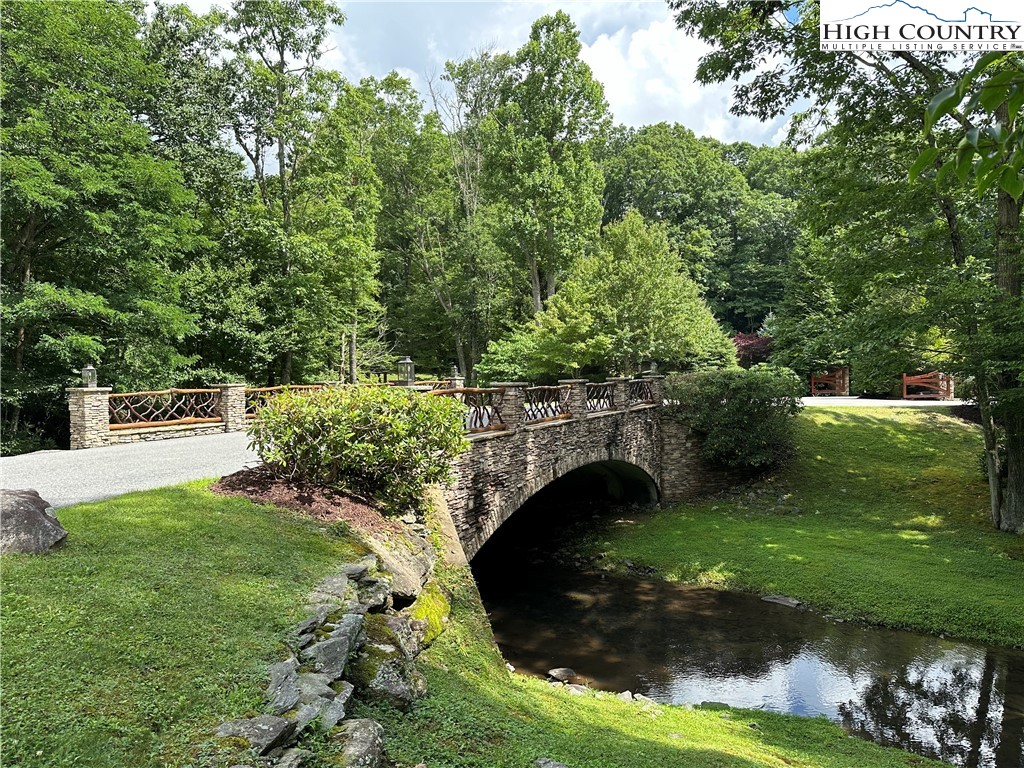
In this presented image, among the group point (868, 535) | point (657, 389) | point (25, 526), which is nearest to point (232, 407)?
point (25, 526)

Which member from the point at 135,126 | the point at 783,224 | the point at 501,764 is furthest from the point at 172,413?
the point at 783,224

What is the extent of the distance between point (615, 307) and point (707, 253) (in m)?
15.9

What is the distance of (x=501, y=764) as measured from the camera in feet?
13.2

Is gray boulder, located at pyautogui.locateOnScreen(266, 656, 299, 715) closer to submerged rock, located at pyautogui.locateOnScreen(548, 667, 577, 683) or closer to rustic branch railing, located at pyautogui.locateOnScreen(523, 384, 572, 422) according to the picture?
submerged rock, located at pyautogui.locateOnScreen(548, 667, 577, 683)

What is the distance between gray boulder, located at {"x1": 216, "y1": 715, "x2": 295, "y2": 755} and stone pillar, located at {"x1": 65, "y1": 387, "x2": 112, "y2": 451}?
11.5 m

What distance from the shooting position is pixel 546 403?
1379 cm

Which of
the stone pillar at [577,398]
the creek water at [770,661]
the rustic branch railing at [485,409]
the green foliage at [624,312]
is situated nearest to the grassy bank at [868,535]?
the creek water at [770,661]

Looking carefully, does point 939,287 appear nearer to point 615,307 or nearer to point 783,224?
point 615,307

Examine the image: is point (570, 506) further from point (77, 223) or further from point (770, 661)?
point (77, 223)

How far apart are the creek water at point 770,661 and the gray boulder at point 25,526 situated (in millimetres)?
6845

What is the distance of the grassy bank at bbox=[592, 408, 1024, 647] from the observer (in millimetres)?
11117

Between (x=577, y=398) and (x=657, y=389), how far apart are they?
5.09m

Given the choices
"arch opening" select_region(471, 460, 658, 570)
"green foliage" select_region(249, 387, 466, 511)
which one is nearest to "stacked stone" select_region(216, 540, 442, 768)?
"green foliage" select_region(249, 387, 466, 511)

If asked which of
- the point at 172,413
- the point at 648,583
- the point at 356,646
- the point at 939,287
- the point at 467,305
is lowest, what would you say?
the point at 648,583
